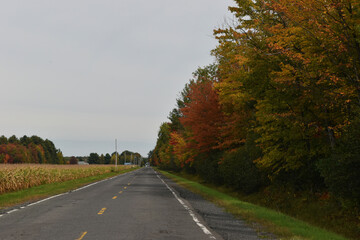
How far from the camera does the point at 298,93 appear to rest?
1577 centimetres

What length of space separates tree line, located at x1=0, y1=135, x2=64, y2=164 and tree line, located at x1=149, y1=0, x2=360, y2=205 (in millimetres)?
120662

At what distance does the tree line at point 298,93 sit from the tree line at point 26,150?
121 metres

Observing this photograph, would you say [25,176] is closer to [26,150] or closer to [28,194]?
[28,194]

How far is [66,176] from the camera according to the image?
127ft

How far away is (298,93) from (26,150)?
157314 mm

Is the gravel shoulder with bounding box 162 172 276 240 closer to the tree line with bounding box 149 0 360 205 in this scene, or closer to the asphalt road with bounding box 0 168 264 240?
the asphalt road with bounding box 0 168 264 240

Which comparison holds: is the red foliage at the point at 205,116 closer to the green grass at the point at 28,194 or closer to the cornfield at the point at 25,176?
the green grass at the point at 28,194

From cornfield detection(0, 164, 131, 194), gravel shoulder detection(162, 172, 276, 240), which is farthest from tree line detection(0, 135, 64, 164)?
gravel shoulder detection(162, 172, 276, 240)

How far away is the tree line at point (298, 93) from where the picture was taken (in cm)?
1226

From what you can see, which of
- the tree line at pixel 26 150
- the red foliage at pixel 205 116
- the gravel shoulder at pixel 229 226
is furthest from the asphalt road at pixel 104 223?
the tree line at pixel 26 150

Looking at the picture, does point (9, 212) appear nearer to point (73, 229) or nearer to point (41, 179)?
point (73, 229)

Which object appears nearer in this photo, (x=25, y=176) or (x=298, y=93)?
(x=298, y=93)

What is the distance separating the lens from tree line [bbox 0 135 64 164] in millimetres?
137038

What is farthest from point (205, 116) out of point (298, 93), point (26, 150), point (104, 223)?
point (26, 150)
